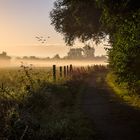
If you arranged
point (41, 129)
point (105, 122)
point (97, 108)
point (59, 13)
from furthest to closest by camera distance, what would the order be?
point (59, 13), point (97, 108), point (105, 122), point (41, 129)

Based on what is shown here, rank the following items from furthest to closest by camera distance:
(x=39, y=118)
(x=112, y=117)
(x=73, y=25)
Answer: (x=73, y=25)
(x=112, y=117)
(x=39, y=118)

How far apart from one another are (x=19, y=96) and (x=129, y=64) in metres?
5.74

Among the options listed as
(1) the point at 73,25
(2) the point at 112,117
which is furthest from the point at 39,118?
(1) the point at 73,25

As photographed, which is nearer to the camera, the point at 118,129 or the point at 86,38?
the point at 118,129

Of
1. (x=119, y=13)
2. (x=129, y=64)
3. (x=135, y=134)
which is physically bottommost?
(x=135, y=134)

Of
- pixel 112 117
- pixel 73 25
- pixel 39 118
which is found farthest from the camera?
pixel 73 25

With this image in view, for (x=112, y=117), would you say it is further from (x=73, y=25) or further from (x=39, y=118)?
(x=73, y=25)

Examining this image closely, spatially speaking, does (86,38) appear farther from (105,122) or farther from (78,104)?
(105,122)

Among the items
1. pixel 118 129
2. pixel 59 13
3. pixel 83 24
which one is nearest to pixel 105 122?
pixel 118 129

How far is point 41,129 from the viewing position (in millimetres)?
12266

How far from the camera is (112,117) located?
17.0 meters

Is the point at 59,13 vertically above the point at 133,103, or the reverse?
the point at 59,13

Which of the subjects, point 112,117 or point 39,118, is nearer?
point 39,118

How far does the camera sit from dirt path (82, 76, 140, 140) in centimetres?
1376
